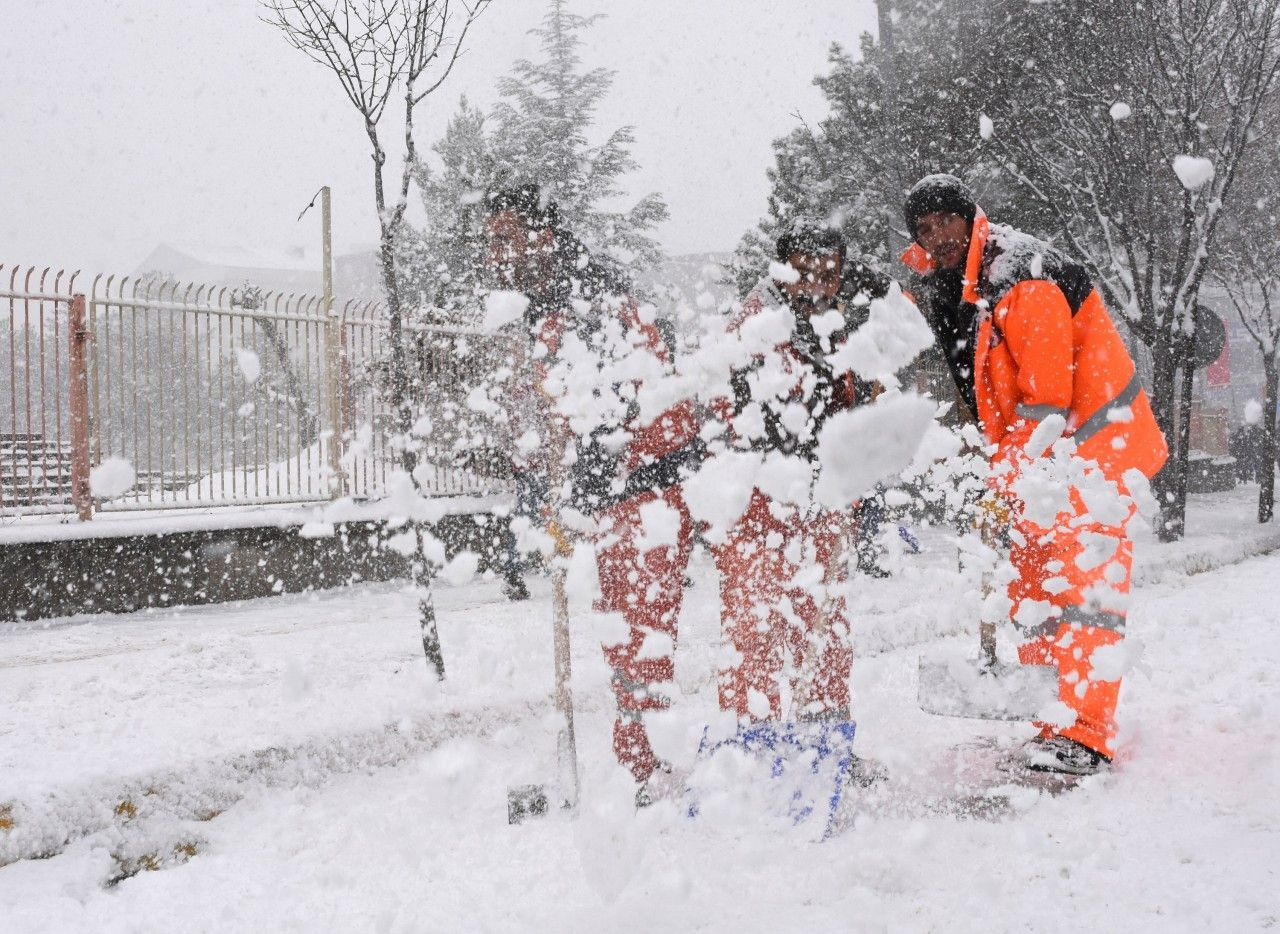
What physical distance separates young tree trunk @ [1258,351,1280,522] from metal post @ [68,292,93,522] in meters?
12.0

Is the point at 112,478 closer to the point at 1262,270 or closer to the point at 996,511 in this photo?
the point at 996,511

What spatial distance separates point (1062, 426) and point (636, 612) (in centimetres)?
137

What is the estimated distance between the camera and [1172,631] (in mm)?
4500

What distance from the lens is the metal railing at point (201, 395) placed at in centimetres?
575

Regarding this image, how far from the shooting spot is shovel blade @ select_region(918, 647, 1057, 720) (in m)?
2.85

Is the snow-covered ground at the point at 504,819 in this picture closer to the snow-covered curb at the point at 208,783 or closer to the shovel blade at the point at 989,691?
the snow-covered curb at the point at 208,783

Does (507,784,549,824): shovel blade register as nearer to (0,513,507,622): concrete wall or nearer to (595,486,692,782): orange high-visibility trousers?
(595,486,692,782): orange high-visibility trousers

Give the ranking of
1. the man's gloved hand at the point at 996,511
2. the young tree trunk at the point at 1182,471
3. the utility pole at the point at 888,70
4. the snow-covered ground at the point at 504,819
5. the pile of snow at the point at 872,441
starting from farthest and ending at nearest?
the utility pole at the point at 888,70 → the young tree trunk at the point at 1182,471 → the man's gloved hand at the point at 996,511 → the pile of snow at the point at 872,441 → the snow-covered ground at the point at 504,819

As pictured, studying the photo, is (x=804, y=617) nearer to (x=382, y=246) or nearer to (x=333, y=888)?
(x=333, y=888)

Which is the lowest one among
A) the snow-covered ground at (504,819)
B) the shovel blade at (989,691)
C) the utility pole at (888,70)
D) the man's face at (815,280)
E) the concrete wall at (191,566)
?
the snow-covered ground at (504,819)

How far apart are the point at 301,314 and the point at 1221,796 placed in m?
6.47

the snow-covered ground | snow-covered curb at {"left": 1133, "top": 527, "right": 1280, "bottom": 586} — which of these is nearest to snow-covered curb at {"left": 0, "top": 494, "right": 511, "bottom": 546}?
the snow-covered ground

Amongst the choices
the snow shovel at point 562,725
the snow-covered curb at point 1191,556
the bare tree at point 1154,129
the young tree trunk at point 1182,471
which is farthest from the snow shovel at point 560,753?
the young tree trunk at point 1182,471

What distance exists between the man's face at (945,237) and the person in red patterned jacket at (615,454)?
102 cm
